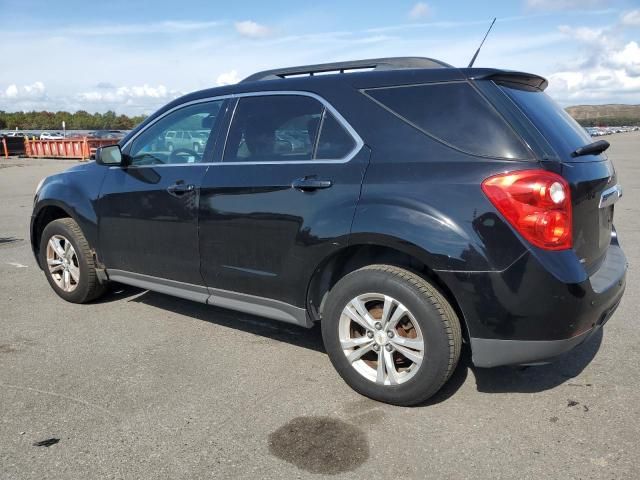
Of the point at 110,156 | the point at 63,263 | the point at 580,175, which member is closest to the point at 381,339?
the point at 580,175

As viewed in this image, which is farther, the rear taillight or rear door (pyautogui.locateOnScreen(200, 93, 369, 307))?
rear door (pyautogui.locateOnScreen(200, 93, 369, 307))

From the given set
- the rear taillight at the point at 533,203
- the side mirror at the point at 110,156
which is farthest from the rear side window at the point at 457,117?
the side mirror at the point at 110,156

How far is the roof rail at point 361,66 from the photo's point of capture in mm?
Result: 3418

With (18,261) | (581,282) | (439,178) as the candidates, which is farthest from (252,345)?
(18,261)

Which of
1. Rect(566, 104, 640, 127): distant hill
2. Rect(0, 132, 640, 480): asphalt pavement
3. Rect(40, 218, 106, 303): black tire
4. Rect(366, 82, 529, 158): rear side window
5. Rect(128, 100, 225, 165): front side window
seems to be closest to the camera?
Rect(0, 132, 640, 480): asphalt pavement

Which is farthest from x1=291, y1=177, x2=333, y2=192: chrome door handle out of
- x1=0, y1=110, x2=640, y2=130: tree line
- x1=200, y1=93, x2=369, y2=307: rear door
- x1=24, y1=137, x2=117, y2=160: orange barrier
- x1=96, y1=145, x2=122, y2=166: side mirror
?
x1=0, y1=110, x2=640, y2=130: tree line

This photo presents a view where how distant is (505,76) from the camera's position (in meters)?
3.10

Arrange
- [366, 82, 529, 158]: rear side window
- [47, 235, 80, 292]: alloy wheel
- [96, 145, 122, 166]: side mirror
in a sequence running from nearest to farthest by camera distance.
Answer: [366, 82, 529, 158]: rear side window → [96, 145, 122, 166]: side mirror → [47, 235, 80, 292]: alloy wheel

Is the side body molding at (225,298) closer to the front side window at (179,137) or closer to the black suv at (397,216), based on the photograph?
the black suv at (397,216)

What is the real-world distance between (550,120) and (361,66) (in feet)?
3.82

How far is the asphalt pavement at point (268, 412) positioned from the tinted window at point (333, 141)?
1371 millimetres

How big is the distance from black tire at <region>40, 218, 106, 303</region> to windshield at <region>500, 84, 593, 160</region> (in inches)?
139

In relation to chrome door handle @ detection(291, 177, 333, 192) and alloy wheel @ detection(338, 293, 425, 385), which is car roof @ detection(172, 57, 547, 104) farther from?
alloy wheel @ detection(338, 293, 425, 385)

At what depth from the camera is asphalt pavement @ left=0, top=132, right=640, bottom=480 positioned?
2.62 metres
